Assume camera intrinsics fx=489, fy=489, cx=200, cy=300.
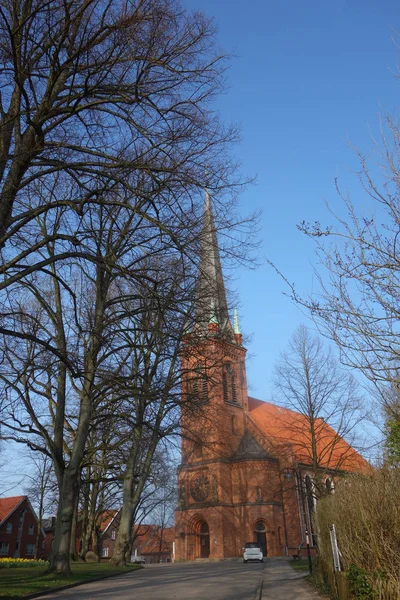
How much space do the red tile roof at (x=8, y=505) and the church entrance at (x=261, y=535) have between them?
2540 centimetres

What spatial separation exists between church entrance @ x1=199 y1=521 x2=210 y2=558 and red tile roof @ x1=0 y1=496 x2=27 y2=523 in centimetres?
2092

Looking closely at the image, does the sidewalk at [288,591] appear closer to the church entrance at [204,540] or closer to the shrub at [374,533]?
the shrub at [374,533]

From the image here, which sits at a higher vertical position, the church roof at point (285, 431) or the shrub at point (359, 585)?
the church roof at point (285, 431)

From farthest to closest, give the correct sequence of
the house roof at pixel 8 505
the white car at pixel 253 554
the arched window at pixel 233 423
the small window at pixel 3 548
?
the house roof at pixel 8 505 → the small window at pixel 3 548 → the arched window at pixel 233 423 → the white car at pixel 253 554

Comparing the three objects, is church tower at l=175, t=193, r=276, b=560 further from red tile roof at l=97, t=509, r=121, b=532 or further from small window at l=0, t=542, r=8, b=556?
small window at l=0, t=542, r=8, b=556

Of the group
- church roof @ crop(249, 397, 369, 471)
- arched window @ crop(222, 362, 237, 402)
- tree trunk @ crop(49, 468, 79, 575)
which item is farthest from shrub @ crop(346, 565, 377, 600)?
arched window @ crop(222, 362, 237, 402)

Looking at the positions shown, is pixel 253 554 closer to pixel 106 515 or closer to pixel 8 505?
pixel 106 515

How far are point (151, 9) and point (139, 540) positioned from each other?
87.5 meters

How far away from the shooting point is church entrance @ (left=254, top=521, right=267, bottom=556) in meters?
36.8

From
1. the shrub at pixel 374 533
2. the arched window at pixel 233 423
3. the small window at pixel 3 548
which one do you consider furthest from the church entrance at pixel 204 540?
the shrub at pixel 374 533

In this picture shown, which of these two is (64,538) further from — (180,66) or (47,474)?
(47,474)

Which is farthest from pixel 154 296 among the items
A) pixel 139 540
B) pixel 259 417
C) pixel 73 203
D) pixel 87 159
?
pixel 139 540

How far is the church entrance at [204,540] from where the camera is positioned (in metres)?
37.8

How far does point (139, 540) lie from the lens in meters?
82.2
